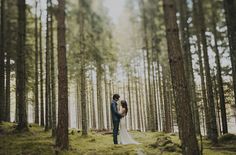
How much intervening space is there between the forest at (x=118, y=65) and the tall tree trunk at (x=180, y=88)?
2cm

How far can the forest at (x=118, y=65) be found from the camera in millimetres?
9883

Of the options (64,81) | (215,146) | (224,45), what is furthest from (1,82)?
(224,45)

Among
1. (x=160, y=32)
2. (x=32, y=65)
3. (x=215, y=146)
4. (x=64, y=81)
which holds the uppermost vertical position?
(x=160, y=32)

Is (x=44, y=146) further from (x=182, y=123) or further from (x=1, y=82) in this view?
(x=1, y=82)

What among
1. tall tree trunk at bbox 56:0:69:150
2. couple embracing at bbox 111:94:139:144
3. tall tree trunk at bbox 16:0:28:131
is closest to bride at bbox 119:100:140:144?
couple embracing at bbox 111:94:139:144

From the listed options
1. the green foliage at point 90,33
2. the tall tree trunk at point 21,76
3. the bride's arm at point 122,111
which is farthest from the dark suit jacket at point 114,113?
the green foliage at point 90,33

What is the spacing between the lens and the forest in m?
9.88

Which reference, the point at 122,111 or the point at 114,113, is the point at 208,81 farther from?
the point at 114,113

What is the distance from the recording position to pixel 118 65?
38.6 m

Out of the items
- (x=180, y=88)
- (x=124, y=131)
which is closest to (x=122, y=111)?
(x=124, y=131)

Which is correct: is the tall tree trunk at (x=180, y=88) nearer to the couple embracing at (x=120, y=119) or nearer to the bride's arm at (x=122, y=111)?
the couple embracing at (x=120, y=119)

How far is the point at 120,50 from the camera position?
35.7 m

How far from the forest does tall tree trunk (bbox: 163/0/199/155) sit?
0.9 inches

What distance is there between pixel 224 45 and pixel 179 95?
1673 cm
